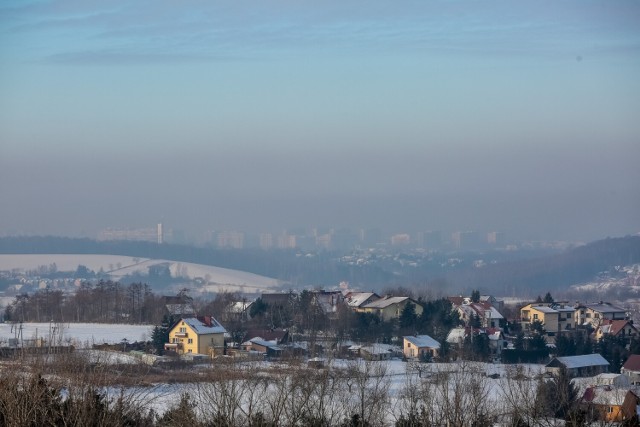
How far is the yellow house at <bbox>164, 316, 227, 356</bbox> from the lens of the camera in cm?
1734

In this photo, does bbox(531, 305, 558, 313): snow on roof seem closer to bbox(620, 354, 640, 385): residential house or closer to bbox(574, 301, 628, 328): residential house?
bbox(574, 301, 628, 328): residential house

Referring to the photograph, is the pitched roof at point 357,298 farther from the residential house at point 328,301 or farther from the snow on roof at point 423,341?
the snow on roof at point 423,341

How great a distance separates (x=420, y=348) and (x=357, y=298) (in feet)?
19.4

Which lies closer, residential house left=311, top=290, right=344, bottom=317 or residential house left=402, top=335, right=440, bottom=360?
residential house left=402, top=335, right=440, bottom=360

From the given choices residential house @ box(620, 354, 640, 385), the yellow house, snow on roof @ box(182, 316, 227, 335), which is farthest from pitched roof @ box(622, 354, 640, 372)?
snow on roof @ box(182, 316, 227, 335)

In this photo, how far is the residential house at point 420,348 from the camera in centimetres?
1741

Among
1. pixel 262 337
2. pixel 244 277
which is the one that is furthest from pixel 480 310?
pixel 244 277

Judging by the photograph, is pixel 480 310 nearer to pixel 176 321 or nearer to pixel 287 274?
pixel 176 321

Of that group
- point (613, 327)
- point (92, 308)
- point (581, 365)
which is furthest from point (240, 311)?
point (581, 365)

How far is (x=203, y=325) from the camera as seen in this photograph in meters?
17.7

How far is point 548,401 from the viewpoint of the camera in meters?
10.9

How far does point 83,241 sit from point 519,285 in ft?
102

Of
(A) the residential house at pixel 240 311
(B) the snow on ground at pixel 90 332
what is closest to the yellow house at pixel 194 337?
(B) the snow on ground at pixel 90 332

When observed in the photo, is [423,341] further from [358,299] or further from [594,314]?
[594,314]
